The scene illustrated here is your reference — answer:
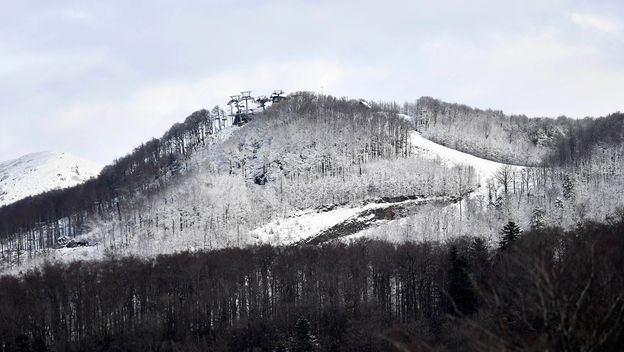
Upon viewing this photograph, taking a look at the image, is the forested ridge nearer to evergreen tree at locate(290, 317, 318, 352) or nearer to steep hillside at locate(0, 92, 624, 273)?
steep hillside at locate(0, 92, 624, 273)

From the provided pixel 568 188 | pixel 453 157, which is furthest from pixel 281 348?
pixel 453 157

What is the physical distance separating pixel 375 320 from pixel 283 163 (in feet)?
269

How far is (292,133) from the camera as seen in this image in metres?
156

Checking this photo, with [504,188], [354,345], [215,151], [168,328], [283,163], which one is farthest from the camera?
[215,151]

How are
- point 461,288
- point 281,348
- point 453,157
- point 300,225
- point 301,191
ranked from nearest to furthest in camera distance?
point 281,348, point 461,288, point 300,225, point 301,191, point 453,157

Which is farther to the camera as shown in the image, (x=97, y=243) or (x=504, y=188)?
(x=97, y=243)

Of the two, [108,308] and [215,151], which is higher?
[215,151]

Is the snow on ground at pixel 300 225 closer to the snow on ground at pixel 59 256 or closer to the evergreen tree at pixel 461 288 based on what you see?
the snow on ground at pixel 59 256

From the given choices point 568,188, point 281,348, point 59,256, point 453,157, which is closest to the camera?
point 281,348

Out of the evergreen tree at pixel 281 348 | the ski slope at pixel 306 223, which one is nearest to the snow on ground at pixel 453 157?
the ski slope at pixel 306 223

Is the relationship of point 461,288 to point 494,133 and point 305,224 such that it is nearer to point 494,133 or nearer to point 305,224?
point 305,224

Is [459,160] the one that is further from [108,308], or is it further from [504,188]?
[108,308]

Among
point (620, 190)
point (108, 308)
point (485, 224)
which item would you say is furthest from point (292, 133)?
point (108, 308)

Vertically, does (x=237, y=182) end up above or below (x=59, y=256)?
above
